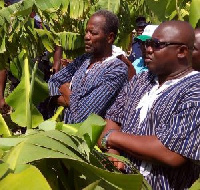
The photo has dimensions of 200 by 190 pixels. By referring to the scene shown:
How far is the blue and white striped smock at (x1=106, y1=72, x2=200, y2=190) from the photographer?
1.97m

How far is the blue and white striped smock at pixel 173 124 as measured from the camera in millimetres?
1973

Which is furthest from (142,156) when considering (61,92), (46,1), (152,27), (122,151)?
(46,1)

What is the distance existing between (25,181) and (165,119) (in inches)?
41.3

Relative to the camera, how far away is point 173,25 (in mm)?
2188

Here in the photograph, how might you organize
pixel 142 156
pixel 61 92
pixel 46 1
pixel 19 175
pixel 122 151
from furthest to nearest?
pixel 46 1
pixel 61 92
pixel 122 151
pixel 142 156
pixel 19 175

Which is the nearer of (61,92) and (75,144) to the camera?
(75,144)

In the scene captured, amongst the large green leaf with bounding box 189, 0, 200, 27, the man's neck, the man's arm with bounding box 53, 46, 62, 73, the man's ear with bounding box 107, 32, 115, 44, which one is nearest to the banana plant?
the man's neck

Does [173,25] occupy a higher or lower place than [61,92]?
higher

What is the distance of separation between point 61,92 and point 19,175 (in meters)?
2.12

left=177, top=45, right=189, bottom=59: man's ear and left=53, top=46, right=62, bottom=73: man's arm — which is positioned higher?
left=177, top=45, right=189, bottom=59: man's ear

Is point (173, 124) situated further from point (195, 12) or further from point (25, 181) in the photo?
point (195, 12)

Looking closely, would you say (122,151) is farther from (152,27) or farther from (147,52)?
(152,27)

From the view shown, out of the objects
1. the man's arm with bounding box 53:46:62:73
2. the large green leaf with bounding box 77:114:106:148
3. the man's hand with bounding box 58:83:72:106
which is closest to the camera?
the large green leaf with bounding box 77:114:106:148

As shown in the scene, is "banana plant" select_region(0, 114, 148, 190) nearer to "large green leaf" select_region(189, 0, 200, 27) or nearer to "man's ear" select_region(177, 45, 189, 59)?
"man's ear" select_region(177, 45, 189, 59)
